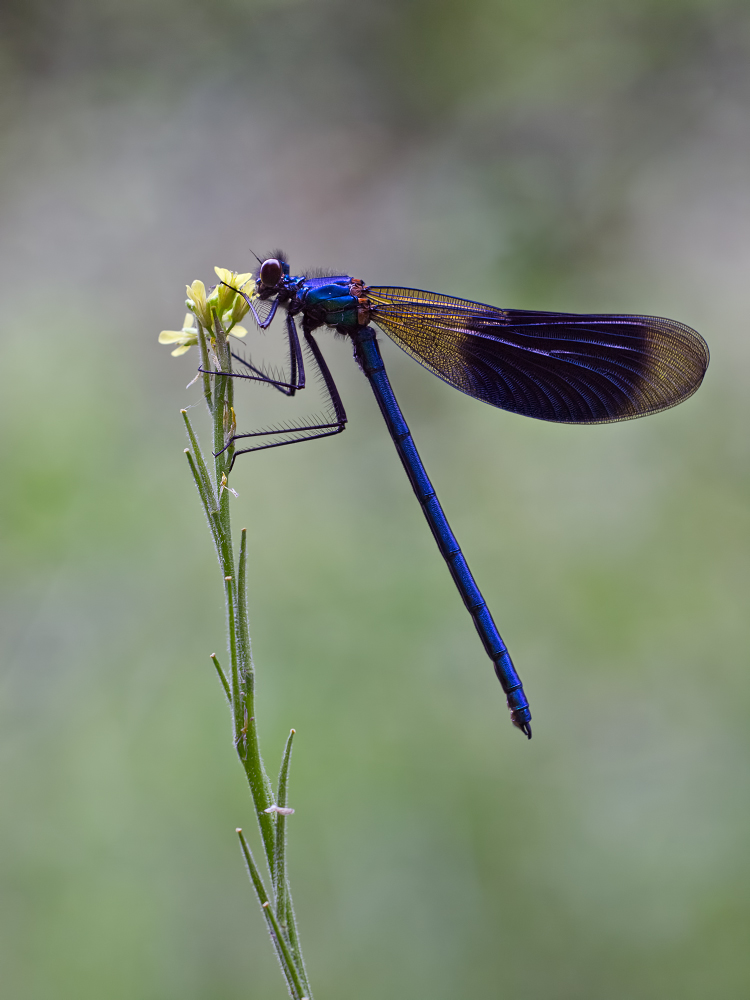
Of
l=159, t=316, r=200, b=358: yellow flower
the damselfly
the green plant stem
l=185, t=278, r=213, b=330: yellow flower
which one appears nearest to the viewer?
the green plant stem

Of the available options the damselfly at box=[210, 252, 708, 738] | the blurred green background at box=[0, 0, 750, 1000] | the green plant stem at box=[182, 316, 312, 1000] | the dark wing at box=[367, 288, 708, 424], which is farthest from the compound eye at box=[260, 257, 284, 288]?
the blurred green background at box=[0, 0, 750, 1000]

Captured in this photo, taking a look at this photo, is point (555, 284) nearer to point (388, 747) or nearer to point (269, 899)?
point (388, 747)

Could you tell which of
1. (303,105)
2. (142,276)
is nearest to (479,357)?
(142,276)

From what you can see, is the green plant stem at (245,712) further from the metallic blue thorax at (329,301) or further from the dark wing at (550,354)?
the dark wing at (550,354)

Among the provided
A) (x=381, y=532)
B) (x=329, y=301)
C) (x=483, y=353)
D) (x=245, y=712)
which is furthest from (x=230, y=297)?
(x=381, y=532)

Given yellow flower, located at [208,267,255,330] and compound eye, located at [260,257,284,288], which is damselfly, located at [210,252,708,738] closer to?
compound eye, located at [260,257,284,288]

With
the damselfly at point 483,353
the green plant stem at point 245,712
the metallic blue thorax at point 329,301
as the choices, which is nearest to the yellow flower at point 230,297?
the green plant stem at point 245,712

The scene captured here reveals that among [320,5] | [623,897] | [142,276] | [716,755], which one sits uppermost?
[320,5]
